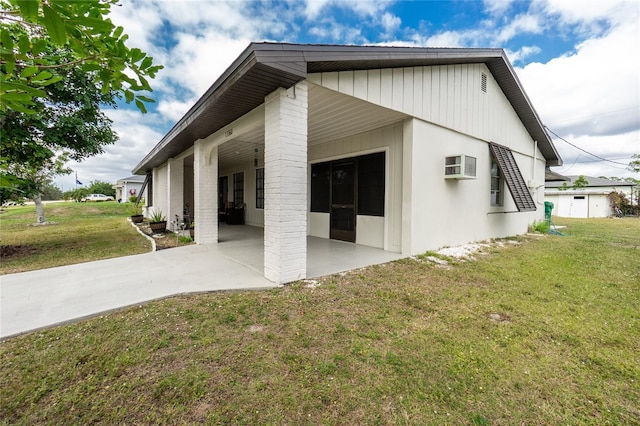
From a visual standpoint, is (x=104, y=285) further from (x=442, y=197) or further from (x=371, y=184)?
(x=442, y=197)

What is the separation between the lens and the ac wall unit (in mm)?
5770

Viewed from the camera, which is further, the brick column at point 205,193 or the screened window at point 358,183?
the brick column at point 205,193

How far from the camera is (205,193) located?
6.60m

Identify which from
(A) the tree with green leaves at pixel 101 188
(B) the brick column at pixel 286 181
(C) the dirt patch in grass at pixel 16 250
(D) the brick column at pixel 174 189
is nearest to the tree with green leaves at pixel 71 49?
(B) the brick column at pixel 286 181

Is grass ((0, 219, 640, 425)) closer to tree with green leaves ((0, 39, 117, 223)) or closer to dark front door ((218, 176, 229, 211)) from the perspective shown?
tree with green leaves ((0, 39, 117, 223))

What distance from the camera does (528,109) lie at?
8273 mm

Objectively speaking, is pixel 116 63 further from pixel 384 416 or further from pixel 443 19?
pixel 443 19

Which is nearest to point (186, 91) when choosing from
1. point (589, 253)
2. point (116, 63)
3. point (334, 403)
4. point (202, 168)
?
point (202, 168)

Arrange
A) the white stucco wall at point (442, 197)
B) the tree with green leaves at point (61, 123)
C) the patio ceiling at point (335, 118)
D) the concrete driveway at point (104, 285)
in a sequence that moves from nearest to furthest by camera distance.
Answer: the concrete driveway at point (104, 285)
the patio ceiling at point (335, 118)
the tree with green leaves at point (61, 123)
the white stucco wall at point (442, 197)

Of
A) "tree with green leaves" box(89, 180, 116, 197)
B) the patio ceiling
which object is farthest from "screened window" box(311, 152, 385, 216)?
"tree with green leaves" box(89, 180, 116, 197)

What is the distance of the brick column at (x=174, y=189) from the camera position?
895 centimetres

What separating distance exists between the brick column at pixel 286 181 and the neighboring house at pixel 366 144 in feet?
0.05

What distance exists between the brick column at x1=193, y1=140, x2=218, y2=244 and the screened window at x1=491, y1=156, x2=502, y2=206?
7801 millimetres

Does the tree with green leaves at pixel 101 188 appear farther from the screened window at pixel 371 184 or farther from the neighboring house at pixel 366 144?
the screened window at pixel 371 184
